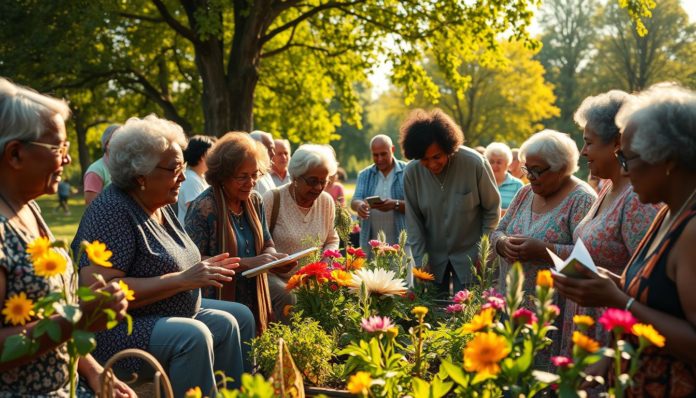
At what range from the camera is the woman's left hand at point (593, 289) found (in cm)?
214

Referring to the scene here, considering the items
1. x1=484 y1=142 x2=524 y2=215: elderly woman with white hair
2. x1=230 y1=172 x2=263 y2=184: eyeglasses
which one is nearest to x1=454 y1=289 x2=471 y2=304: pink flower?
x1=230 y1=172 x2=263 y2=184: eyeglasses

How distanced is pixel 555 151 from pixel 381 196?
3486 mm

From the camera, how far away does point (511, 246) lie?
369cm

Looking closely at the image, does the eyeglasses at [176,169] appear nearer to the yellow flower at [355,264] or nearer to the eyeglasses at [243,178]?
the eyeglasses at [243,178]

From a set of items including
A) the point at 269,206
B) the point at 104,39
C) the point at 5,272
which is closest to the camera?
the point at 5,272

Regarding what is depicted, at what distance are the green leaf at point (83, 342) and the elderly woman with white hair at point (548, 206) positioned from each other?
246 centimetres

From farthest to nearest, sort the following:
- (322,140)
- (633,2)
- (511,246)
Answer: (322,140)
(633,2)
(511,246)

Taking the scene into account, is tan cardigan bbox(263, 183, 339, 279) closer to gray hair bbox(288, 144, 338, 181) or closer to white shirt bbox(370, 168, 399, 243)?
gray hair bbox(288, 144, 338, 181)

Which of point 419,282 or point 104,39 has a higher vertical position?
point 104,39

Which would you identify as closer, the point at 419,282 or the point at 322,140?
the point at 419,282

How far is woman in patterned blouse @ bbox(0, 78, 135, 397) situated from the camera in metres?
2.10

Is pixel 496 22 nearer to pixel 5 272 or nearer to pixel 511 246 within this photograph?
pixel 511 246

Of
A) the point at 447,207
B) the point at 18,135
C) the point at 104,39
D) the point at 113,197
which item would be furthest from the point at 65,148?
the point at 104,39

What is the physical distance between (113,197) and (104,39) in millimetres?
12566
